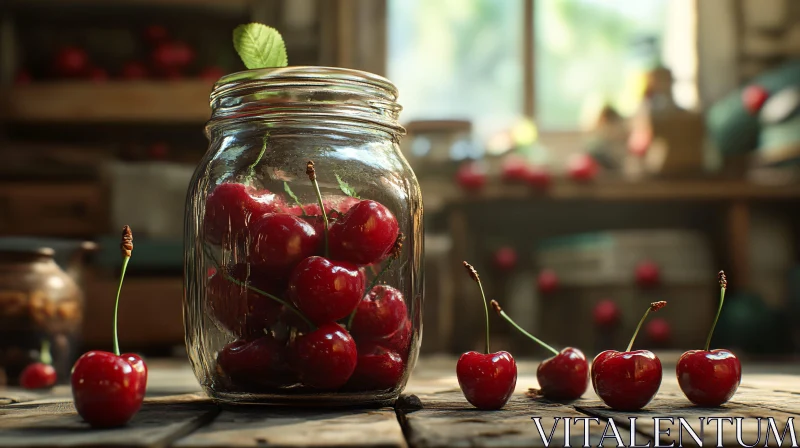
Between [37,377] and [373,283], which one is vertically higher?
[373,283]

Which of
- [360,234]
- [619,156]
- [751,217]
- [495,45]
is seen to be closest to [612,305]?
[619,156]

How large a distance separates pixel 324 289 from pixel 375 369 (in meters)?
0.09

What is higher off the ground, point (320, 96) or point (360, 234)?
point (320, 96)

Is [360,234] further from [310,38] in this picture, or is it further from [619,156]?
[310,38]

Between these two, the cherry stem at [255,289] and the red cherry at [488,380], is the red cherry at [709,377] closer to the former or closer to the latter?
the red cherry at [488,380]

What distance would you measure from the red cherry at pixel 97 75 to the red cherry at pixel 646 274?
1.79 meters

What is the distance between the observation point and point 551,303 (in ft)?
7.23

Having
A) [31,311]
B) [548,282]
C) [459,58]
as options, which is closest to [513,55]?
[459,58]

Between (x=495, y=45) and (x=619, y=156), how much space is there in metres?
0.71

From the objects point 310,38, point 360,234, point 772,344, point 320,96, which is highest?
point 310,38

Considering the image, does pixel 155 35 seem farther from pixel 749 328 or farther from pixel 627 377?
pixel 627 377

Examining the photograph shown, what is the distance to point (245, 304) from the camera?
0.55m

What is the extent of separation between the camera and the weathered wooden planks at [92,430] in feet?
1.33

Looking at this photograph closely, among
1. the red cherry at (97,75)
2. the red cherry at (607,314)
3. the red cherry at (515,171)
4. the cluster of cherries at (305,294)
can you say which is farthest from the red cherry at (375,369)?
the red cherry at (97,75)
